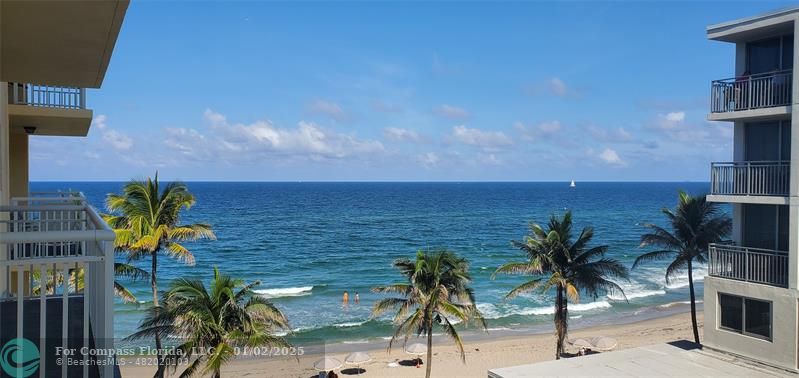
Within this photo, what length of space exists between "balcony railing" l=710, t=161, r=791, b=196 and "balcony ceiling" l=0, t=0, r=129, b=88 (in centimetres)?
1684

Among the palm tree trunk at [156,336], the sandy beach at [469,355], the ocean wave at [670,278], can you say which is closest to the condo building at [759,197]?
the sandy beach at [469,355]

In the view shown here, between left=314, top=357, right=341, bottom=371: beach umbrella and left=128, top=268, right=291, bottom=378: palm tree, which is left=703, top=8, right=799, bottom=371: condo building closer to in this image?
left=128, top=268, right=291, bottom=378: palm tree

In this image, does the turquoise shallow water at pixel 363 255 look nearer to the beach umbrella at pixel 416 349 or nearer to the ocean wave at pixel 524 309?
the ocean wave at pixel 524 309

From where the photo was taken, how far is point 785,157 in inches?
658

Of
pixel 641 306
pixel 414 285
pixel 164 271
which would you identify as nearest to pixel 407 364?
pixel 414 285

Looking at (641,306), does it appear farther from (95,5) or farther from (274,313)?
(95,5)

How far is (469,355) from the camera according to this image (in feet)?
101

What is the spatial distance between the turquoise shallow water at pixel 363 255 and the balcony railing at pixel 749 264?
12564 millimetres

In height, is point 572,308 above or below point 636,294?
below

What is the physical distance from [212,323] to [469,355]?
61.2 feet

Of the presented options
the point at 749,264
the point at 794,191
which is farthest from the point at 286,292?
the point at 794,191

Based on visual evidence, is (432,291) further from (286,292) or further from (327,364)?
(286,292)

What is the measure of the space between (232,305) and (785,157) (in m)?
15.7

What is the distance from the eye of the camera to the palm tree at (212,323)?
577 inches
